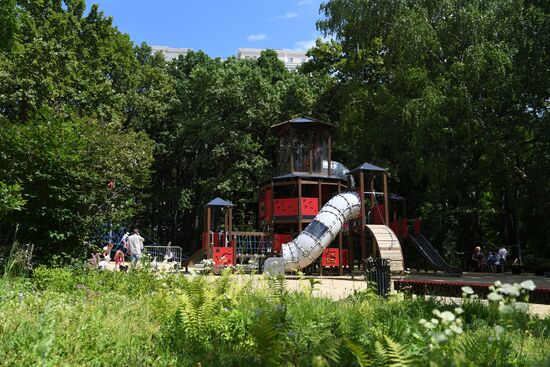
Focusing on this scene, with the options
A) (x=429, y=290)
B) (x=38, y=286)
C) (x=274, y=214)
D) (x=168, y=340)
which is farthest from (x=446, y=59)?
(x=168, y=340)

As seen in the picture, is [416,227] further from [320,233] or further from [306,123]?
[306,123]

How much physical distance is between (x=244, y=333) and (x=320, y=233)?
48.8 ft

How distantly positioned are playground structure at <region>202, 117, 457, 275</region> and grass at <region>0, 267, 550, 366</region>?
39.4 ft

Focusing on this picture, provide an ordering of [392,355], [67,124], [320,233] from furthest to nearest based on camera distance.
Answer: [320,233] < [67,124] < [392,355]

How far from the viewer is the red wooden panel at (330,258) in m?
20.8

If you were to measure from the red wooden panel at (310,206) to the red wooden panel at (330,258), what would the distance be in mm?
2330

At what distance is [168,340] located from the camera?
14.6 ft

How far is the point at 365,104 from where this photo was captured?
2706 cm

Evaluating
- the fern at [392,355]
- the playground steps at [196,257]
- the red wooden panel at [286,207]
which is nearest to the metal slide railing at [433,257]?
the red wooden panel at [286,207]

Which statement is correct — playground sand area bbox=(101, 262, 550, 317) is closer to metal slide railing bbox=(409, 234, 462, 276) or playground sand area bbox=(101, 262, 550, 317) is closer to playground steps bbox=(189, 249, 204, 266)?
metal slide railing bbox=(409, 234, 462, 276)

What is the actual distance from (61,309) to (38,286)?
3339 millimetres

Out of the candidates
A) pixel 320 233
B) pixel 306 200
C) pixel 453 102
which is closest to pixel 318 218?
pixel 320 233

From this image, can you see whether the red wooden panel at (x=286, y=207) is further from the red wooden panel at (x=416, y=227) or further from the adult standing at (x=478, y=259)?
the adult standing at (x=478, y=259)

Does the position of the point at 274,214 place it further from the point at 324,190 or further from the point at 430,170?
Result: the point at 430,170
